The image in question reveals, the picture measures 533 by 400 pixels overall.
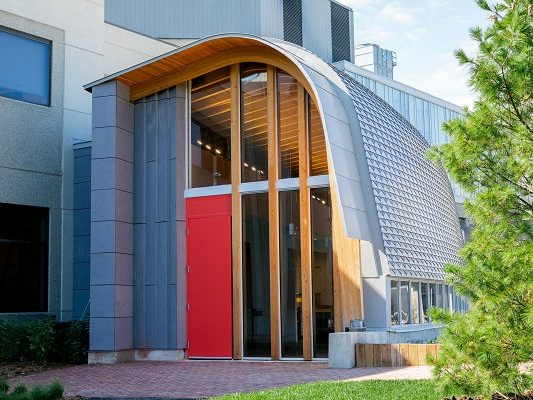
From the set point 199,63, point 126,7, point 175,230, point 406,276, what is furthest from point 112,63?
point 126,7

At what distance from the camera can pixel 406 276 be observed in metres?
14.8

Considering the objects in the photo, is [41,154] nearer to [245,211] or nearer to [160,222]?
[160,222]

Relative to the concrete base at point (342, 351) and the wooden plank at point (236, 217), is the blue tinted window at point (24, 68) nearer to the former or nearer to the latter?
the wooden plank at point (236, 217)

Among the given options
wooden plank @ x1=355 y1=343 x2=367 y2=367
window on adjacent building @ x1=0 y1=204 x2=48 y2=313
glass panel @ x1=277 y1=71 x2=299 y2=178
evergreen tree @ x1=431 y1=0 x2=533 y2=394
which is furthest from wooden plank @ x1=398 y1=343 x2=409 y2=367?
window on adjacent building @ x1=0 y1=204 x2=48 y2=313

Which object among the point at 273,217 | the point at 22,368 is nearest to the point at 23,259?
the point at 22,368

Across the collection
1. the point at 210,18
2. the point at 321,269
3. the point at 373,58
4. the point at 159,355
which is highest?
the point at 373,58

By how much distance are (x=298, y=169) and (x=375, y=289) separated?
9.50 ft

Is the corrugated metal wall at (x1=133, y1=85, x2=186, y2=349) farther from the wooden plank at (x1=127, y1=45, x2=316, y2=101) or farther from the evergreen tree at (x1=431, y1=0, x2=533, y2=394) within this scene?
the evergreen tree at (x1=431, y1=0, x2=533, y2=394)

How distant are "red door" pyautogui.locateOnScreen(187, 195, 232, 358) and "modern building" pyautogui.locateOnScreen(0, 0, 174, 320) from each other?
3726 millimetres

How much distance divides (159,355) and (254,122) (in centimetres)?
537

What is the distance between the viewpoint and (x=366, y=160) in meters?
15.0

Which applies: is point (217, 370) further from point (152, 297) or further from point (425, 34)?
point (425, 34)

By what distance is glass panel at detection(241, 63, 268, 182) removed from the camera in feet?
51.9

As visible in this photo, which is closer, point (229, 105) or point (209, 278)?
point (209, 278)
